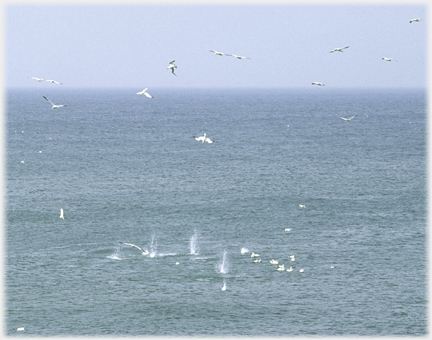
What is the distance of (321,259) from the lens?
9169 centimetres

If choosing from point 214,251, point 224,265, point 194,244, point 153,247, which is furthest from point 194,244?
point 224,265

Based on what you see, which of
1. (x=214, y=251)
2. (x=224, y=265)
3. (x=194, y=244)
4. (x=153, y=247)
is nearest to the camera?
(x=224, y=265)

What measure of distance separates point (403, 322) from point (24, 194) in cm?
8921

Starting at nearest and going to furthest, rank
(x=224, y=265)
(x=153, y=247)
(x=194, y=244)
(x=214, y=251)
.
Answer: (x=224, y=265) → (x=214, y=251) → (x=153, y=247) → (x=194, y=244)

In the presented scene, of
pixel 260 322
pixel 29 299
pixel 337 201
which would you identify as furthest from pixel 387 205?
pixel 29 299

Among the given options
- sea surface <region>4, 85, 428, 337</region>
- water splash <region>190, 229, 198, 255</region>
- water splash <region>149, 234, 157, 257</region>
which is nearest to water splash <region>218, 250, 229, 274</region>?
sea surface <region>4, 85, 428, 337</region>

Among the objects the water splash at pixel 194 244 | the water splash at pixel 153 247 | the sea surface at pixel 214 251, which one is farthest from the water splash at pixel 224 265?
the water splash at pixel 153 247

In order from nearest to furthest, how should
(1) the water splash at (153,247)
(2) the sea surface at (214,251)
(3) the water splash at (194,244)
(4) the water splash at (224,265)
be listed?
(2) the sea surface at (214,251)
(4) the water splash at (224,265)
(1) the water splash at (153,247)
(3) the water splash at (194,244)

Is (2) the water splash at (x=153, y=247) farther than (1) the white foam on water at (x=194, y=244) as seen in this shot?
No

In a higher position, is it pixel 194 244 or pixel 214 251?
pixel 194 244

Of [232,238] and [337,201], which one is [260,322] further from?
[337,201]

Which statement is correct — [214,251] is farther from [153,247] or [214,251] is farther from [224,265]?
[153,247]

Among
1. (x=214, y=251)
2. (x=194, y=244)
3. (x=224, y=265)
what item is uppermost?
(x=194, y=244)

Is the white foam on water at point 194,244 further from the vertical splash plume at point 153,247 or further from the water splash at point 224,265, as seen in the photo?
the vertical splash plume at point 153,247
